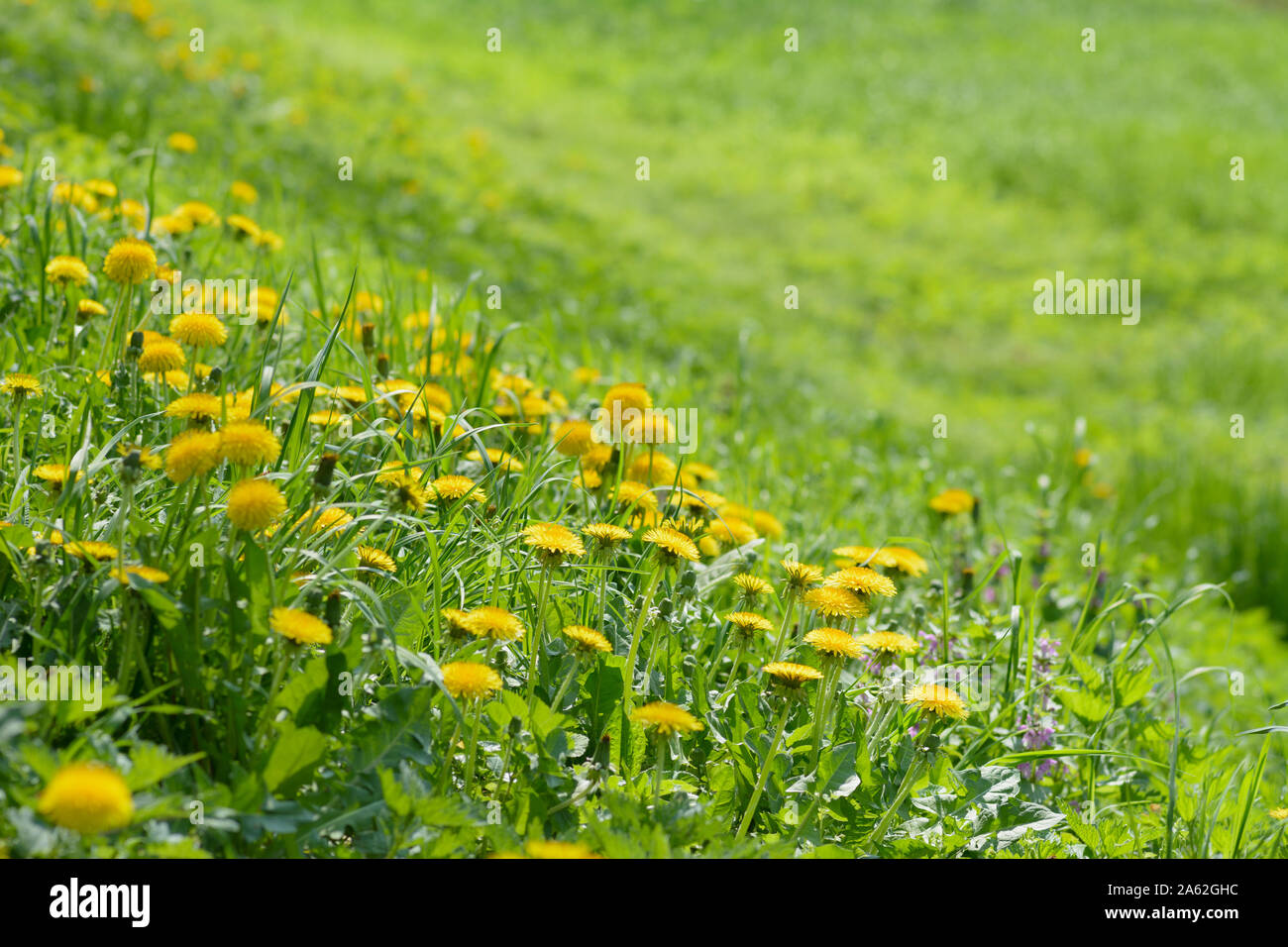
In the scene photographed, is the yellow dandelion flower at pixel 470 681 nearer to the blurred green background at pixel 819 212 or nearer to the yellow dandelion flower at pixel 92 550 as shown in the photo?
the yellow dandelion flower at pixel 92 550

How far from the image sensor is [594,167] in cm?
1153

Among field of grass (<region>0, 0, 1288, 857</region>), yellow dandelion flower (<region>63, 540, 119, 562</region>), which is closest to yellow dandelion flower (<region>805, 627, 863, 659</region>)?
field of grass (<region>0, 0, 1288, 857</region>)

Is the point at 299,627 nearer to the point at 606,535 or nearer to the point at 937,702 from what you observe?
the point at 606,535

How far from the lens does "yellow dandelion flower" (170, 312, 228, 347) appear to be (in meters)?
2.10

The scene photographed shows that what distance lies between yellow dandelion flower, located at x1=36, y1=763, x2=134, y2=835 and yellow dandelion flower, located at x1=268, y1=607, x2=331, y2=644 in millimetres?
300

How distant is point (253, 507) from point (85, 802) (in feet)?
1.52

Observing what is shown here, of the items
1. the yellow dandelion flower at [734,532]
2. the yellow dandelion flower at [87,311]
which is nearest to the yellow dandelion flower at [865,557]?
the yellow dandelion flower at [734,532]

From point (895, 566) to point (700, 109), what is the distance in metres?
13.5

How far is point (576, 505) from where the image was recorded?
2.64 metres

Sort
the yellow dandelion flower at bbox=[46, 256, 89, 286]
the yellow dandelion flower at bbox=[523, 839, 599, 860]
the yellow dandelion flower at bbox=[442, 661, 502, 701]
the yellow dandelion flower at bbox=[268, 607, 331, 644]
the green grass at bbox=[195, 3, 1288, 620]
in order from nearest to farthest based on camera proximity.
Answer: the yellow dandelion flower at bbox=[523, 839, 599, 860]
the yellow dandelion flower at bbox=[268, 607, 331, 644]
the yellow dandelion flower at bbox=[442, 661, 502, 701]
the yellow dandelion flower at bbox=[46, 256, 89, 286]
the green grass at bbox=[195, 3, 1288, 620]

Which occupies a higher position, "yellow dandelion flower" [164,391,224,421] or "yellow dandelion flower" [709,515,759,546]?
"yellow dandelion flower" [164,391,224,421]

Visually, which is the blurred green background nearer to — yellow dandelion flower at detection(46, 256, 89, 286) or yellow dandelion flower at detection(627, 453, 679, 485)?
yellow dandelion flower at detection(627, 453, 679, 485)

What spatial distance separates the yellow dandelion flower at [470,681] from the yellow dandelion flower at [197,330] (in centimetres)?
92
